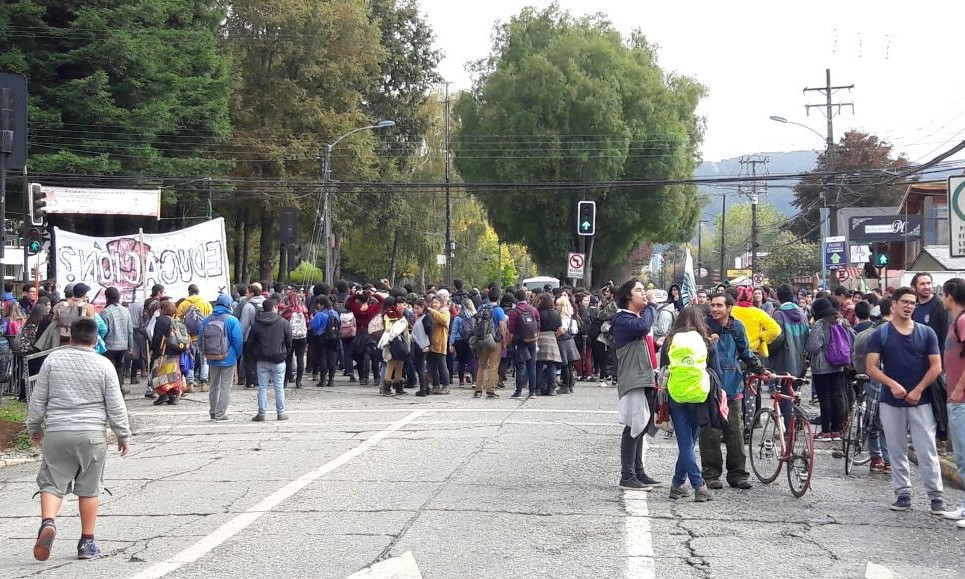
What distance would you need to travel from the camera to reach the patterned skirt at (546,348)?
62.8ft

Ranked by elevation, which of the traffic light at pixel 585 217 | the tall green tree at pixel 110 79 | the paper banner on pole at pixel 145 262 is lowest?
the paper banner on pole at pixel 145 262

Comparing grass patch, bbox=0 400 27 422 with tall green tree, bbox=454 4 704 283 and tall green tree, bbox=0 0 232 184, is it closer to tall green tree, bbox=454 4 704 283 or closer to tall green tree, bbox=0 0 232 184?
tall green tree, bbox=0 0 232 184

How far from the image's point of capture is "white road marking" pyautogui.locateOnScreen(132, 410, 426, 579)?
711 centimetres

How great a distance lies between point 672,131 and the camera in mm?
49562

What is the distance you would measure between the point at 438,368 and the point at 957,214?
34.3ft

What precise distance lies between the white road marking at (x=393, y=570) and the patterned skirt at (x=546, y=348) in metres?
12.0

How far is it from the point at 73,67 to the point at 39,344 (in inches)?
914

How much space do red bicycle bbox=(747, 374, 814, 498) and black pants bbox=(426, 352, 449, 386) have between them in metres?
9.55

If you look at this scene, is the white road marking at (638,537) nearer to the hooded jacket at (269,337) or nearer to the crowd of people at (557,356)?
the crowd of people at (557,356)

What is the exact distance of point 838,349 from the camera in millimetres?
12672

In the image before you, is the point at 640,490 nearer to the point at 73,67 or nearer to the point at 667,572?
the point at 667,572

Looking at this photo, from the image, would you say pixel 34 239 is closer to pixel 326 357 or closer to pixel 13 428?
pixel 326 357

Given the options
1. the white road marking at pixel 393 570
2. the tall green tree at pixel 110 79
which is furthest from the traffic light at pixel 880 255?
the white road marking at pixel 393 570

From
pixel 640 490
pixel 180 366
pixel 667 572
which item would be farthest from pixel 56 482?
pixel 180 366
